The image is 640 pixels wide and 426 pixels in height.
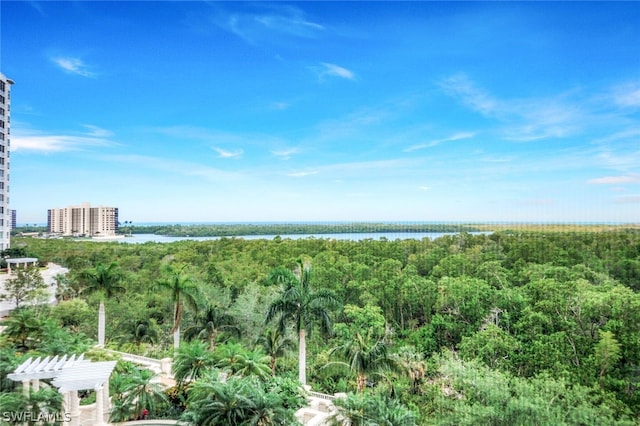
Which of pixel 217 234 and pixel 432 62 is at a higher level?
pixel 432 62

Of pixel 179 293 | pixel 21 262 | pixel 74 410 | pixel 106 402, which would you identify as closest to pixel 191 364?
pixel 106 402

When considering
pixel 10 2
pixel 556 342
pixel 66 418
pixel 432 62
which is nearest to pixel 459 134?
pixel 432 62

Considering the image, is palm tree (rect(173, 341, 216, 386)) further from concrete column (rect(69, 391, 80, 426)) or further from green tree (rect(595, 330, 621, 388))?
green tree (rect(595, 330, 621, 388))

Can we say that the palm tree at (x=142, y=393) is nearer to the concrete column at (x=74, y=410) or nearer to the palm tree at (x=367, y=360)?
the concrete column at (x=74, y=410)

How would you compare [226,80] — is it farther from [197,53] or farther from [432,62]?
[432,62]

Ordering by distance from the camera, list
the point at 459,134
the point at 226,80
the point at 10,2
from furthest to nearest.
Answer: the point at 459,134, the point at 226,80, the point at 10,2
